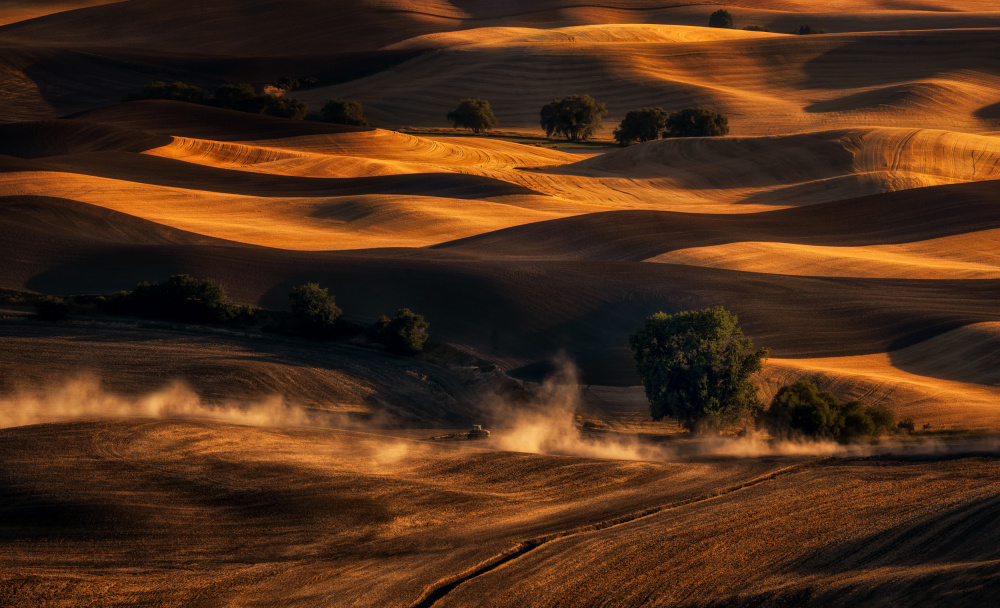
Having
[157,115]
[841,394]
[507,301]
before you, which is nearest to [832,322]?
[841,394]

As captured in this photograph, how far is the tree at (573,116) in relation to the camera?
9750 cm

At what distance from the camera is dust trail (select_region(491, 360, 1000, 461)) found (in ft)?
88.1

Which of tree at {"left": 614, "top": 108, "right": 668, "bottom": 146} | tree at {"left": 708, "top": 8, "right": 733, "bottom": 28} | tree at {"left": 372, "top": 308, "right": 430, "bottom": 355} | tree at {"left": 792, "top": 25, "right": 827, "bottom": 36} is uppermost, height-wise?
tree at {"left": 708, "top": 8, "right": 733, "bottom": 28}

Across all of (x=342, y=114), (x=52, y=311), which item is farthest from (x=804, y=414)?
(x=342, y=114)

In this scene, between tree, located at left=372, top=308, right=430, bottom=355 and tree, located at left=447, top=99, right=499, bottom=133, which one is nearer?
tree, located at left=372, top=308, right=430, bottom=355

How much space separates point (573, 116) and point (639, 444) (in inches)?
2815

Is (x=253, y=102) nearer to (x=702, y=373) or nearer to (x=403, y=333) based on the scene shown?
(x=403, y=333)

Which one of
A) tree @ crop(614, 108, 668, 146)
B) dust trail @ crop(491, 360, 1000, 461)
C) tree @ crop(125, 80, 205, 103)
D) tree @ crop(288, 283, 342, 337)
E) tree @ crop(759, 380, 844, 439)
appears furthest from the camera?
tree @ crop(125, 80, 205, 103)

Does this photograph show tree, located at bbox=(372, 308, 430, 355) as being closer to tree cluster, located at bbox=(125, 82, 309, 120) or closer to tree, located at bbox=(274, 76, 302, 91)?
tree cluster, located at bbox=(125, 82, 309, 120)

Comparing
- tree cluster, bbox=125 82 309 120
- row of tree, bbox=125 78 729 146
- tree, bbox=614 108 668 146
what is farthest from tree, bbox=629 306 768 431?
tree cluster, bbox=125 82 309 120

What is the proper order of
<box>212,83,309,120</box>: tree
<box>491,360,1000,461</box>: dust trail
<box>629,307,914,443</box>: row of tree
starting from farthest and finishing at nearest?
<box>212,83,309,120</box>: tree → <box>629,307,914,443</box>: row of tree → <box>491,360,1000,461</box>: dust trail

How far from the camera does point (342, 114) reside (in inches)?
3784

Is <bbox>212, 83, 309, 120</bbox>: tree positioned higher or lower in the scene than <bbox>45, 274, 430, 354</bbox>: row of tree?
higher

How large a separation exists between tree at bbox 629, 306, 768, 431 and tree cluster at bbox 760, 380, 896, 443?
4.49 feet
